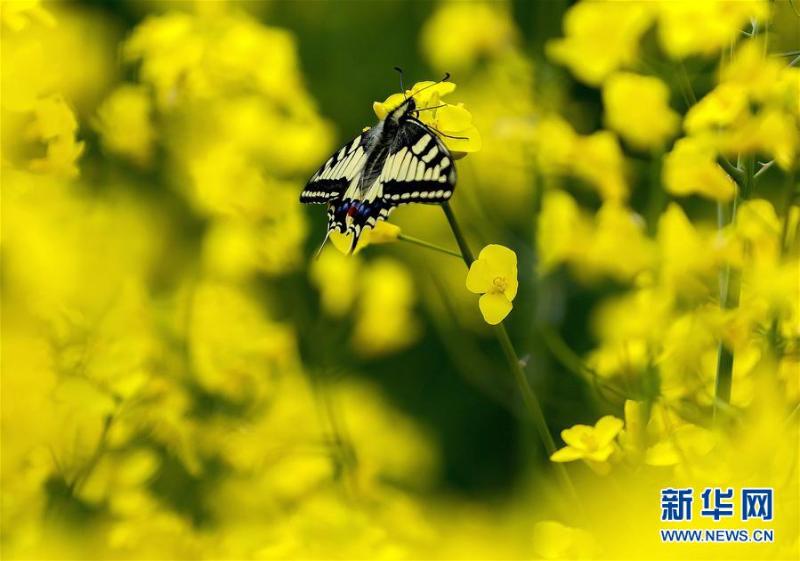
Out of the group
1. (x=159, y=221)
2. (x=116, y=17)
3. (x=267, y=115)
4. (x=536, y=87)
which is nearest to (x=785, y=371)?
(x=536, y=87)

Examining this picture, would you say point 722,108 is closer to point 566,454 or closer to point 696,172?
point 696,172

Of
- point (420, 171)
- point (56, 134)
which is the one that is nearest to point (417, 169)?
point (420, 171)

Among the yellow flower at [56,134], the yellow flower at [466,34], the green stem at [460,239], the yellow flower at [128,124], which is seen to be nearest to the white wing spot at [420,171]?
the green stem at [460,239]

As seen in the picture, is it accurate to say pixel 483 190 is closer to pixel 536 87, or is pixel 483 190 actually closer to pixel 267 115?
pixel 536 87

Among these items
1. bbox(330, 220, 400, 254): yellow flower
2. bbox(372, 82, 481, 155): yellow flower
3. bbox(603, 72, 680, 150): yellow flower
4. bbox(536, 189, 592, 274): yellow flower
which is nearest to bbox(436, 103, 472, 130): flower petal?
bbox(372, 82, 481, 155): yellow flower

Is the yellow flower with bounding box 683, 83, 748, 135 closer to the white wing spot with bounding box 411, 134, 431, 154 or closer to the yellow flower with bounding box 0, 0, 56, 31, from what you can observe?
the white wing spot with bounding box 411, 134, 431, 154

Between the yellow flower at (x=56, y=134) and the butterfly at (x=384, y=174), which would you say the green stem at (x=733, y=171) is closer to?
the butterfly at (x=384, y=174)
